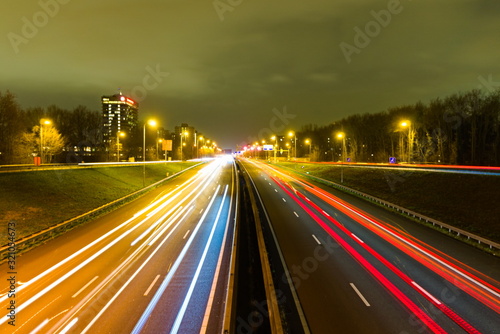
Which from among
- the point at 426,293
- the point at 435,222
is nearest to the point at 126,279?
the point at 426,293

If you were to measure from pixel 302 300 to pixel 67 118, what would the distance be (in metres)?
102

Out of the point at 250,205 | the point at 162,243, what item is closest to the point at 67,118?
the point at 250,205

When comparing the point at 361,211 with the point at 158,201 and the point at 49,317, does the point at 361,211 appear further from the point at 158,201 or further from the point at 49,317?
the point at 49,317

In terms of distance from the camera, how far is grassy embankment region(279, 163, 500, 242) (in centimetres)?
2708

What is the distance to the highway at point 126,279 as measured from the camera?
40.9 ft

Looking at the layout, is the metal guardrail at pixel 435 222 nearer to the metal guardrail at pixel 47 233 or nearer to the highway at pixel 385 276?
the highway at pixel 385 276

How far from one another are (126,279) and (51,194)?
21070mm

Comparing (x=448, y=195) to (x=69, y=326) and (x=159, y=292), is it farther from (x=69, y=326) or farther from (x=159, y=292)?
(x=69, y=326)

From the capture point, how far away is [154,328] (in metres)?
12.0

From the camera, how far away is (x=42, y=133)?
197 feet

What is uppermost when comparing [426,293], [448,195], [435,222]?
[448,195]

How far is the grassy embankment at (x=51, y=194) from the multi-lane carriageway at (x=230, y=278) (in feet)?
11.5

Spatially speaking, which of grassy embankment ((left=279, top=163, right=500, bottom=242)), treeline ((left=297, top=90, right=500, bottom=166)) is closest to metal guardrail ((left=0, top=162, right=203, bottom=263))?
grassy embankment ((left=279, top=163, right=500, bottom=242))

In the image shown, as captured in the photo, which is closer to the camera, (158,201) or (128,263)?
(128,263)
